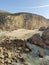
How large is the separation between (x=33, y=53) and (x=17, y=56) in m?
1.47

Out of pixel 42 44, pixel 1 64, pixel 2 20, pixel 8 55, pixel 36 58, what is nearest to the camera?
pixel 1 64

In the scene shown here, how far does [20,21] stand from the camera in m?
27.4

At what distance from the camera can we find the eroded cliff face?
2439 centimetres

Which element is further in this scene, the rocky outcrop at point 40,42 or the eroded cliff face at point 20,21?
the eroded cliff face at point 20,21

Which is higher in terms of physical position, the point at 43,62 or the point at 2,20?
the point at 2,20

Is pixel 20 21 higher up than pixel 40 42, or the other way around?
pixel 20 21

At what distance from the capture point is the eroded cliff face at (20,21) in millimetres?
24389

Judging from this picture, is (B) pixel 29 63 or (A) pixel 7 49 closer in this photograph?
(B) pixel 29 63

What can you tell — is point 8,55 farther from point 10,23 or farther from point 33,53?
point 10,23

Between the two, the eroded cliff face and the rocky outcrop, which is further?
the eroded cliff face

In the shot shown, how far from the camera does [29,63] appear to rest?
36.9ft

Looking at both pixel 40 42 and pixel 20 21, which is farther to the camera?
pixel 20 21

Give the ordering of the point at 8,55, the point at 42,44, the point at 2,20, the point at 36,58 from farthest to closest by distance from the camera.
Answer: the point at 2,20, the point at 42,44, the point at 36,58, the point at 8,55

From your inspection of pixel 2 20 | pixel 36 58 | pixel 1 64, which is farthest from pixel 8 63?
pixel 2 20
